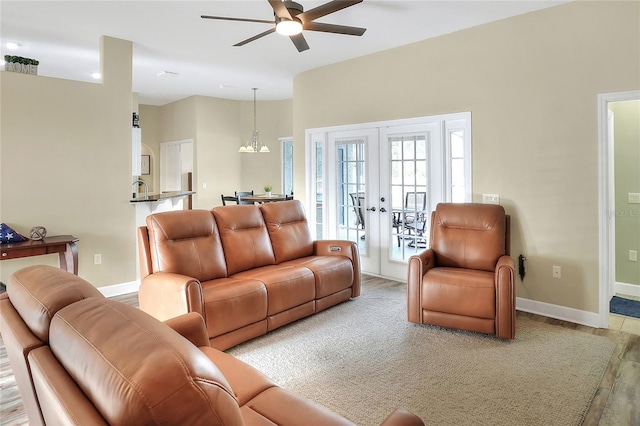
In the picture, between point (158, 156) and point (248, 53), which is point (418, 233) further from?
point (158, 156)

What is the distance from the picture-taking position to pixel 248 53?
5270 millimetres

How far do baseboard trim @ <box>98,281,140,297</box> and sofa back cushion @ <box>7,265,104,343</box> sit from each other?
11.1 ft

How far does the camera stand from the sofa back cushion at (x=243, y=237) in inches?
147

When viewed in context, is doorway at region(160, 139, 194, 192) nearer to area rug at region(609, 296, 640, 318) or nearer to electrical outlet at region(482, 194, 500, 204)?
electrical outlet at region(482, 194, 500, 204)

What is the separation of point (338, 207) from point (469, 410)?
3.74 meters

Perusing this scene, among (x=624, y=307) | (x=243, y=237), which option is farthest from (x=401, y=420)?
(x=624, y=307)

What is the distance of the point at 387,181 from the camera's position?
17.1ft

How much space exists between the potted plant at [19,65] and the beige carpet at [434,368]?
140 inches

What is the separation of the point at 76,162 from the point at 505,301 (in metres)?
4.44

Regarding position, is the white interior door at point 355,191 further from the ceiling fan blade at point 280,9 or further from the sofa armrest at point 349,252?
the ceiling fan blade at point 280,9

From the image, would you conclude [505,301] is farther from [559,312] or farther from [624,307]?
[624,307]

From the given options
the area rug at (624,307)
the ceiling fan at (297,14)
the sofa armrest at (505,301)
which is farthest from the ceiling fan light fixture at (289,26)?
the area rug at (624,307)

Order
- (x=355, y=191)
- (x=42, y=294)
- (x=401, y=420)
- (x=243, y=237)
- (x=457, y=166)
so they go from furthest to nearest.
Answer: (x=355, y=191) → (x=457, y=166) → (x=243, y=237) → (x=42, y=294) → (x=401, y=420)

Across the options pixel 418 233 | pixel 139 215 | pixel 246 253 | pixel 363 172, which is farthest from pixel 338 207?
pixel 139 215
